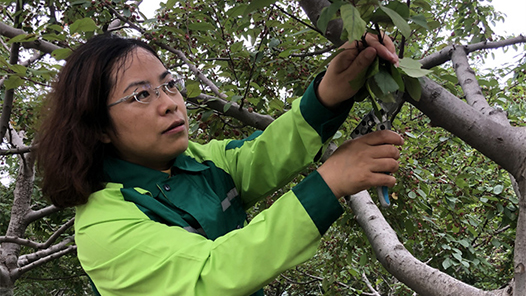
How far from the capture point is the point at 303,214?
861 mm

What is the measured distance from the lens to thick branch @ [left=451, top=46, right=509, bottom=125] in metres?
1.30

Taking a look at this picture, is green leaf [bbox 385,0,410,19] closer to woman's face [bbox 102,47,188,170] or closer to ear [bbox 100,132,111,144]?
woman's face [bbox 102,47,188,170]

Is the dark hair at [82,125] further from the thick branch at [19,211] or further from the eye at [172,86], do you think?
the thick branch at [19,211]

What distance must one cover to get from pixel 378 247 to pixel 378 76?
88cm

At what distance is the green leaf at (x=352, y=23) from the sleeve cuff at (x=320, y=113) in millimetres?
361

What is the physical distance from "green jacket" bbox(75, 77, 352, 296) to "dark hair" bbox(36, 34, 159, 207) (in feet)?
0.27

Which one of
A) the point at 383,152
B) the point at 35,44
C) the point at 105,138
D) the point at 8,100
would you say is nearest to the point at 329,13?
the point at 383,152

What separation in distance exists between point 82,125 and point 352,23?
97 centimetres

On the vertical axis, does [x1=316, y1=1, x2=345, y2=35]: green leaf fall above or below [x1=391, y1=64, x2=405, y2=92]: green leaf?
above

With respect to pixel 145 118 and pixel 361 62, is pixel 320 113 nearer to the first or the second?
pixel 361 62

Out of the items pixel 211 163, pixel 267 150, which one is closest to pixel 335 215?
pixel 267 150

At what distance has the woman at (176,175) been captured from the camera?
0.88 m

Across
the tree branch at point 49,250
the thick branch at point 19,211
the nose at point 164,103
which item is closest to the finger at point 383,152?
the nose at point 164,103

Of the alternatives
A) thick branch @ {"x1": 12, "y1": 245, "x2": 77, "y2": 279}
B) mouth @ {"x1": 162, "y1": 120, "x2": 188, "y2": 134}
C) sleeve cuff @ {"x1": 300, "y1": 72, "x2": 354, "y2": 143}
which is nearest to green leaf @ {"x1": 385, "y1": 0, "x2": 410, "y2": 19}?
sleeve cuff @ {"x1": 300, "y1": 72, "x2": 354, "y2": 143}
